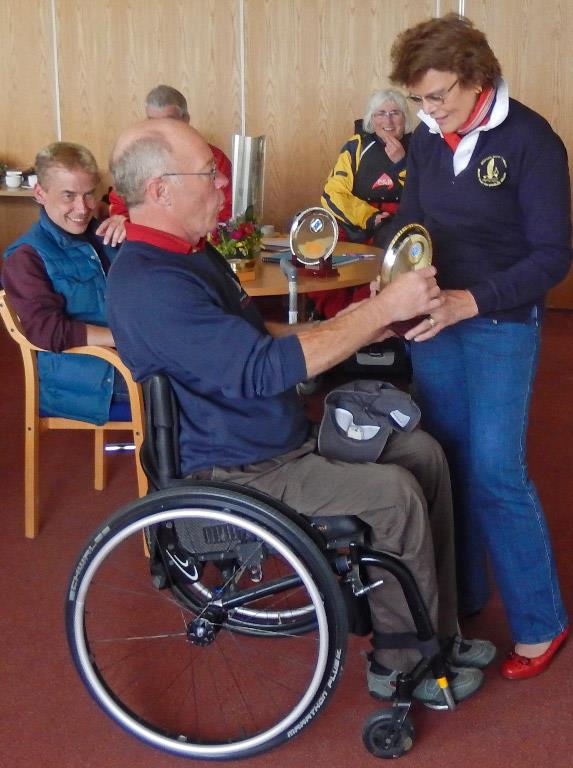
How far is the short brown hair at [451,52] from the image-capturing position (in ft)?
5.82

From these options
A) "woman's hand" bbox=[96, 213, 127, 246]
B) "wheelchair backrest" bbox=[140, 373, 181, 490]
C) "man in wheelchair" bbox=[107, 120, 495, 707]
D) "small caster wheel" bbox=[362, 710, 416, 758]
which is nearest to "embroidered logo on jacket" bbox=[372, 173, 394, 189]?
"woman's hand" bbox=[96, 213, 127, 246]

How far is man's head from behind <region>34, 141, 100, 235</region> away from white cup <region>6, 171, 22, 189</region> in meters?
3.24

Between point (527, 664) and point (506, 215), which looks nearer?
point (506, 215)

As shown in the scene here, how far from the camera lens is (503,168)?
→ 5.93 ft

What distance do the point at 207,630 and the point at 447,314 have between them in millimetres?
755

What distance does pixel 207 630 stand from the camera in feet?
5.77

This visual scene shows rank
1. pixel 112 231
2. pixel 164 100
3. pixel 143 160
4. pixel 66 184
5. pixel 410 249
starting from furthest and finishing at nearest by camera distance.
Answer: pixel 164 100 < pixel 112 231 < pixel 66 184 < pixel 410 249 < pixel 143 160

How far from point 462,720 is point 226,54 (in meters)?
4.78

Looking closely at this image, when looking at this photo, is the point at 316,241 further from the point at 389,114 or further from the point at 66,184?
the point at 389,114

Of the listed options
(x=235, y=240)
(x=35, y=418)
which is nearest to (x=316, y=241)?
(x=235, y=240)

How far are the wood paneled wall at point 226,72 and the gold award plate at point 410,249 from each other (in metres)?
3.96

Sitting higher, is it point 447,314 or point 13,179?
point 447,314

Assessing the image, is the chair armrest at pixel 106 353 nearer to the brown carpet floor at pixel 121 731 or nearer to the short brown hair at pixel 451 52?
the brown carpet floor at pixel 121 731

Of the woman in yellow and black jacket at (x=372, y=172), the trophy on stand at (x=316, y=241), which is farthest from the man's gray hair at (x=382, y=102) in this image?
the trophy on stand at (x=316, y=241)
